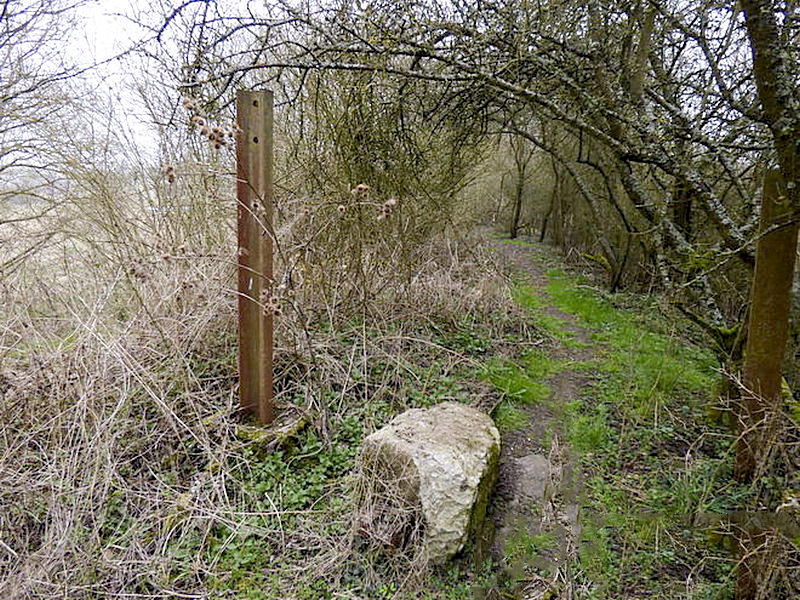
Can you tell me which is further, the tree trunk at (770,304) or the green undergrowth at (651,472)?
the green undergrowth at (651,472)

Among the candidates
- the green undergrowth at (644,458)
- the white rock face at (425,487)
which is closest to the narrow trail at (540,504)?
the green undergrowth at (644,458)

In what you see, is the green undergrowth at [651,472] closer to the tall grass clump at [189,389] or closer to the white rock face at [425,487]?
the white rock face at [425,487]

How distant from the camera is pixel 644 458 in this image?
3.62 meters

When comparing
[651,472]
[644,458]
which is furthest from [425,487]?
[644,458]

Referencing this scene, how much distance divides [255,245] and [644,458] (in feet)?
10.1

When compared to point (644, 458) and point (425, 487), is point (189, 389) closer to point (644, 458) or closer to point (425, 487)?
point (425, 487)

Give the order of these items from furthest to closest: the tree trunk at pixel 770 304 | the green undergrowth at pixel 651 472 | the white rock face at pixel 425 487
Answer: the white rock face at pixel 425 487
the green undergrowth at pixel 651 472
the tree trunk at pixel 770 304

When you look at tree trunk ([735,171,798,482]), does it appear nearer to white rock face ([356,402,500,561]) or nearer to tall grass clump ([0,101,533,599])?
white rock face ([356,402,500,561])

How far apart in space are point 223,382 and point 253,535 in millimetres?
1315

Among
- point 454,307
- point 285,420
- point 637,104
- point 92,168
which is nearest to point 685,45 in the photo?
point 637,104

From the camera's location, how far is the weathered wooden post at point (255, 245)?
3092 mm

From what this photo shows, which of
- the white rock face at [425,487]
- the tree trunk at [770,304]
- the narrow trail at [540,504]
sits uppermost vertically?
the tree trunk at [770,304]

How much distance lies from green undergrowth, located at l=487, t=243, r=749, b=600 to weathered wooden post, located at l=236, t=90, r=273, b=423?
1.99 m

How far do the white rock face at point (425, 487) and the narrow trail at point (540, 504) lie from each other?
238 millimetres
